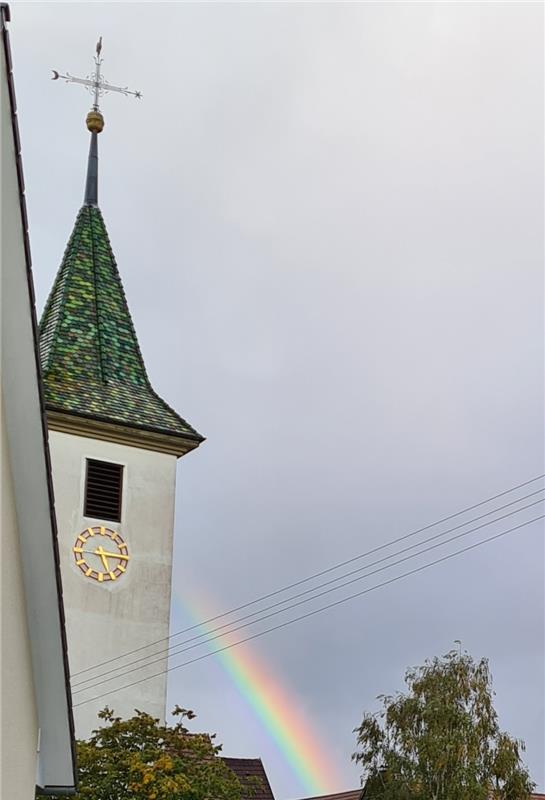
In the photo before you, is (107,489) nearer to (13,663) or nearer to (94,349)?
(94,349)

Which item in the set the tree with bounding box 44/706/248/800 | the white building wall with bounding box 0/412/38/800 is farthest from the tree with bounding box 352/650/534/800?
the white building wall with bounding box 0/412/38/800

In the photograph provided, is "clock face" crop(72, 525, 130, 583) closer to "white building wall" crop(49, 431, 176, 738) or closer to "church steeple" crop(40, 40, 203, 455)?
"white building wall" crop(49, 431, 176, 738)

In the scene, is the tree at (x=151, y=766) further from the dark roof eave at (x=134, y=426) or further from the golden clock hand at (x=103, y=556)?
the dark roof eave at (x=134, y=426)

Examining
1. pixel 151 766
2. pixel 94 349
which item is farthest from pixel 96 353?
pixel 151 766

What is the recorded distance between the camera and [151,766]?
19.4m

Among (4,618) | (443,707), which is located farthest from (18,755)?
(443,707)

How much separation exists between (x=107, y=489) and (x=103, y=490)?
10cm

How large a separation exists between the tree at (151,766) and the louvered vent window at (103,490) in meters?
9.83

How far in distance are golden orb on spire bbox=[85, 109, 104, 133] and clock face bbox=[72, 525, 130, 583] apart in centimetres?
1374

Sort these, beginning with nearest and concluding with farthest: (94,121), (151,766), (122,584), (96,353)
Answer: (151,766) → (122,584) → (96,353) → (94,121)

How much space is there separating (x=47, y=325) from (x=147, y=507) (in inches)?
217

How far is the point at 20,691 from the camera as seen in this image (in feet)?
24.8

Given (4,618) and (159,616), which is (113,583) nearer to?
(159,616)

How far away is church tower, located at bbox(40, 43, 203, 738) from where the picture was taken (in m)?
29.0
